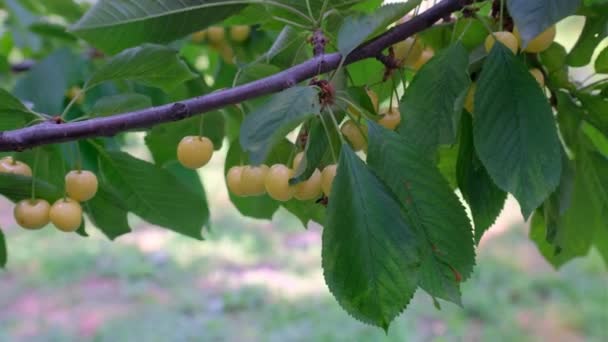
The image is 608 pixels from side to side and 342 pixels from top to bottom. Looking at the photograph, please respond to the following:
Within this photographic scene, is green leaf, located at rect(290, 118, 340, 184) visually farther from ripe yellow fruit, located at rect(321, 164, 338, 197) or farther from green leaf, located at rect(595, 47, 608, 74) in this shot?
green leaf, located at rect(595, 47, 608, 74)

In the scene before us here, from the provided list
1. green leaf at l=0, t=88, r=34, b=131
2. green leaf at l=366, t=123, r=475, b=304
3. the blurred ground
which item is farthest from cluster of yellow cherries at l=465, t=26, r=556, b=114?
the blurred ground

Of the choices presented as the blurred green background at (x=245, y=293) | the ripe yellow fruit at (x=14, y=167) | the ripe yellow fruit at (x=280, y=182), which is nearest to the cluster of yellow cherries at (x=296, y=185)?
the ripe yellow fruit at (x=280, y=182)

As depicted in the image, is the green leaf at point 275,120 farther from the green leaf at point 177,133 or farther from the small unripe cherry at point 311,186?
the green leaf at point 177,133

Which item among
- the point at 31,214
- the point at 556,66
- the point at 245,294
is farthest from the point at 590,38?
the point at 245,294

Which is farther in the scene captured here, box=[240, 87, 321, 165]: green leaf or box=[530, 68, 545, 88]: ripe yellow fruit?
box=[530, 68, 545, 88]: ripe yellow fruit

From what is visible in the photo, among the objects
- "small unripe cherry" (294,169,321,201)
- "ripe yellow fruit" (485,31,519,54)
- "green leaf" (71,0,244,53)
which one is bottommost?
"small unripe cherry" (294,169,321,201)
